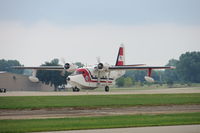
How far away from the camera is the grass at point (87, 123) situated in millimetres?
21002

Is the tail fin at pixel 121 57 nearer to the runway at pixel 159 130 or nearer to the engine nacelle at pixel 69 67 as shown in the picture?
the engine nacelle at pixel 69 67

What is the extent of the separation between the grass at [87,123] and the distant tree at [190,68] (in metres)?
102

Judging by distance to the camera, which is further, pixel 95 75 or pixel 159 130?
pixel 95 75

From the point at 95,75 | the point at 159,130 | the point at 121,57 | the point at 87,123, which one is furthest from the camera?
the point at 121,57

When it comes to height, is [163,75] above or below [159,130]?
above

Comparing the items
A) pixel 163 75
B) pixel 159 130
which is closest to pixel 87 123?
pixel 159 130

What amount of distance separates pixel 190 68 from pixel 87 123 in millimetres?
114918

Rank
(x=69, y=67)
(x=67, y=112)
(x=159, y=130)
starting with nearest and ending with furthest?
(x=159, y=130)
(x=67, y=112)
(x=69, y=67)

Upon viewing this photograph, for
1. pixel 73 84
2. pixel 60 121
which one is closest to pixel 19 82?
pixel 73 84

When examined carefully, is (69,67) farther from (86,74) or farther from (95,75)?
(95,75)

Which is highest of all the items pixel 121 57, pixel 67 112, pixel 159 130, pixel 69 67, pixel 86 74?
pixel 121 57

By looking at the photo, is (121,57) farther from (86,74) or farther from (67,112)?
(67,112)

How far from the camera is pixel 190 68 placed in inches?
5290

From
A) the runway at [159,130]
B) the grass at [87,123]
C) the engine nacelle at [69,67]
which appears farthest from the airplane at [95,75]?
the runway at [159,130]
